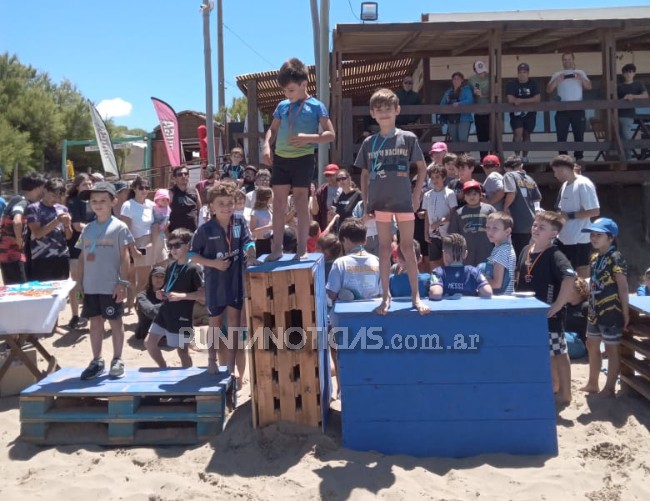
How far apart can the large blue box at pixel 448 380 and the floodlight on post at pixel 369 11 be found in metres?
8.40

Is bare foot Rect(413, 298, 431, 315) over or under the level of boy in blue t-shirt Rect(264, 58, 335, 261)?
under

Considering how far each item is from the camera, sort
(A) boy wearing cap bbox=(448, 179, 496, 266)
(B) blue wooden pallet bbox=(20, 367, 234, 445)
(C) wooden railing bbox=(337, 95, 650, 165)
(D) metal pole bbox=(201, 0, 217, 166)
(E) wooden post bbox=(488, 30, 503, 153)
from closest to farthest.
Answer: (B) blue wooden pallet bbox=(20, 367, 234, 445), (A) boy wearing cap bbox=(448, 179, 496, 266), (C) wooden railing bbox=(337, 95, 650, 165), (E) wooden post bbox=(488, 30, 503, 153), (D) metal pole bbox=(201, 0, 217, 166)

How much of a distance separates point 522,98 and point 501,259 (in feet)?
20.0

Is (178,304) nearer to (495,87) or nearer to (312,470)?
(312,470)

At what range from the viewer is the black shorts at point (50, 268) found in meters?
7.41

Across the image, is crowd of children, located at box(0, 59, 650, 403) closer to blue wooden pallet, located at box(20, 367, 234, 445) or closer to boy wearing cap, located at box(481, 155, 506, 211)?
blue wooden pallet, located at box(20, 367, 234, 445)

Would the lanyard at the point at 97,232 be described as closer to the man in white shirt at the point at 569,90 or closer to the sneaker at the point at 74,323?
the sneaker at the point at 74,323

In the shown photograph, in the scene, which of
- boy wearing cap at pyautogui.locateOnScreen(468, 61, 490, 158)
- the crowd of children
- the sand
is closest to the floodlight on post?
boy wearing cap at pyautogui.locateOnScreen(468, 61, 490, 158)

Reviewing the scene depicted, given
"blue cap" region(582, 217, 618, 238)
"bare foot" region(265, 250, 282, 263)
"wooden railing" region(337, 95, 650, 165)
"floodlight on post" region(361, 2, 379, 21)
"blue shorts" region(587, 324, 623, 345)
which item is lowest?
"blue shorts" region(587, 324, 623, 345)

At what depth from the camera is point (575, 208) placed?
714 centimetres

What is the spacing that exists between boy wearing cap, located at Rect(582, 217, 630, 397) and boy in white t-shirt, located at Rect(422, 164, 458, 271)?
84.8 inches

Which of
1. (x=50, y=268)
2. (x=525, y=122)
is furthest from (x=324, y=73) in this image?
(x=50, y=268)

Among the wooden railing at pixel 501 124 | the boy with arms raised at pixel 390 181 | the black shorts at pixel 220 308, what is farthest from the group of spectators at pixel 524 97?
the black shorts at pixel 220 308

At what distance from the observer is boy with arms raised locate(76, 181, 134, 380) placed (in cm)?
516
